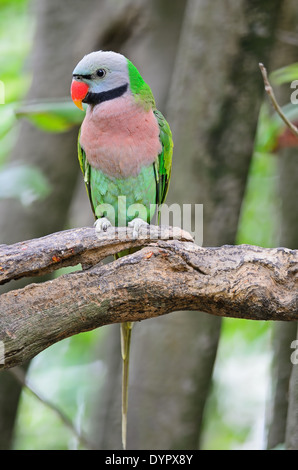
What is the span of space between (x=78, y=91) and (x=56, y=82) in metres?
1.98

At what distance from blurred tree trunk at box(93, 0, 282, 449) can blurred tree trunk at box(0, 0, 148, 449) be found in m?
1.20

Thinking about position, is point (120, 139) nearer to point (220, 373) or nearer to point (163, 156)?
point (163, 156)

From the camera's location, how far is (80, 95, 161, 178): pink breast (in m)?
3.22

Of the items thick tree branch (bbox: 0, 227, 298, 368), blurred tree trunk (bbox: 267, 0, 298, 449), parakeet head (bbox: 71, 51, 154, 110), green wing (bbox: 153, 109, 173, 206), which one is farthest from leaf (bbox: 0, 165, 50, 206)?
blurred tree trunk (bbox: 267, 0, 298, 449)

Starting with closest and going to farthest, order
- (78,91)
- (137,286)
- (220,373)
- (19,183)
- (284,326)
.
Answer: (137,286)
(78,91)
(19,183)
(284,326)
(220,373)

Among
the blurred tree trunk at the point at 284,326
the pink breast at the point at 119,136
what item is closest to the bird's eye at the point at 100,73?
the pink breast at the point at 119,136

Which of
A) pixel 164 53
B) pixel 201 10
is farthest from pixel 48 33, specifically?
pixel 201 10

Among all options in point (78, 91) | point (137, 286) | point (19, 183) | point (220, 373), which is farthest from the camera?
point (220, 373)

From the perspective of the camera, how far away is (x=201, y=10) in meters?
4.28

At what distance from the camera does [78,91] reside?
10.5ft

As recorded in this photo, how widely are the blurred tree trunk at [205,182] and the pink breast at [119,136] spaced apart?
89 centimetres

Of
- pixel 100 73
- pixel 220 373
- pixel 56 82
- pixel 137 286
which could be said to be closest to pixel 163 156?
pixel 100 73

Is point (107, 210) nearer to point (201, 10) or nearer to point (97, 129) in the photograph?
point (97, 129)
